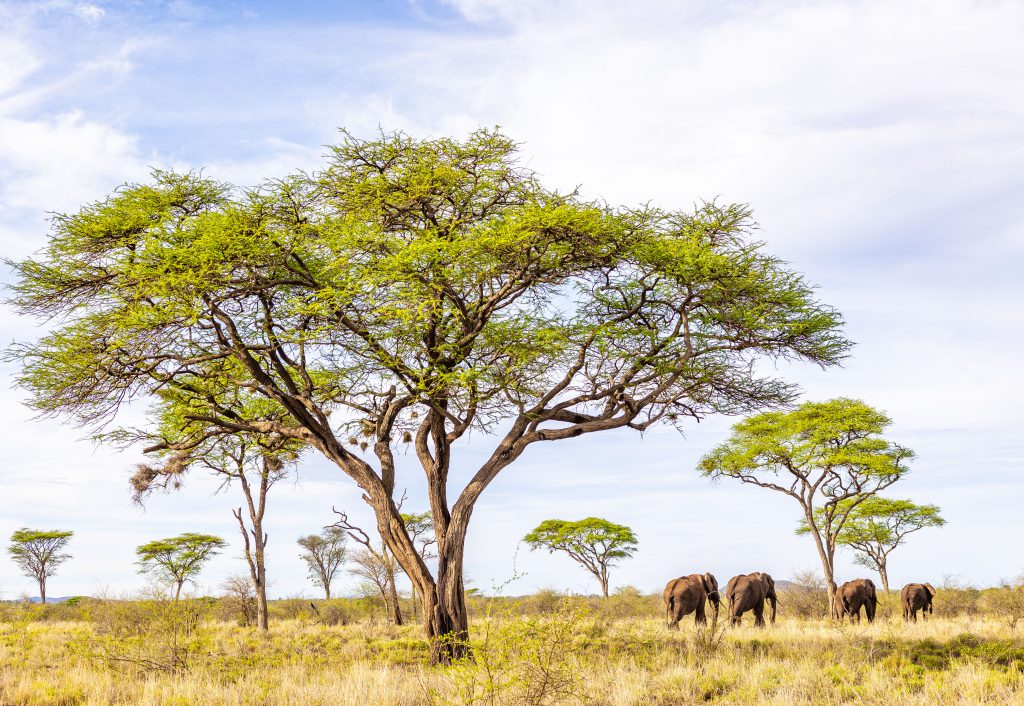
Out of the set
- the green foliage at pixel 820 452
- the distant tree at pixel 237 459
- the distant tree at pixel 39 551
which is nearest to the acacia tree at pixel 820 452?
the green foliage at pixel 820 452

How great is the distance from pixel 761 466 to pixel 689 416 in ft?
40.4

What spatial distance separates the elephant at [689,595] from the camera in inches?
791

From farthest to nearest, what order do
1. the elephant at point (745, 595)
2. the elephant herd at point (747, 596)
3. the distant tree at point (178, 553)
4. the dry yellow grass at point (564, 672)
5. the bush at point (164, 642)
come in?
the distant tree at point (178, 553) → the elephant at point (745, 595) → the elephant herd at point (747, 596) → the bush at point (164, 642) → the dry yellow grass at point (564, 672)

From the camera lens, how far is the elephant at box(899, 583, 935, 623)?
82.7 feet

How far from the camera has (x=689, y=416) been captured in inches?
710

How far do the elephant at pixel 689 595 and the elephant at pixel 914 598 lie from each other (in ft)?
27.7

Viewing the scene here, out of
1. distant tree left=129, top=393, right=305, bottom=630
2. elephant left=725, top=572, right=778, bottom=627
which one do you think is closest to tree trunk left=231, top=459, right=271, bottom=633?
distant tree left=129, top=393, right=305, bottom=630

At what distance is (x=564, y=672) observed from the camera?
323 inches

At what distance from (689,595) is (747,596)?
258 cm

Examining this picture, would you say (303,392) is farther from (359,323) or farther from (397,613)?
(397,613)

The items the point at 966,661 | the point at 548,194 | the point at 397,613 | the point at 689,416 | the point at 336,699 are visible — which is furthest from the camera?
the point at 397,613

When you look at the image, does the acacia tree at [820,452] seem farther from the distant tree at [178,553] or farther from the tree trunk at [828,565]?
the distant tree at [178,553]

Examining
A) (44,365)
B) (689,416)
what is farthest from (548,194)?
(44,365)

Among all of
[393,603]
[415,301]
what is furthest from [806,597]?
[415,301]
